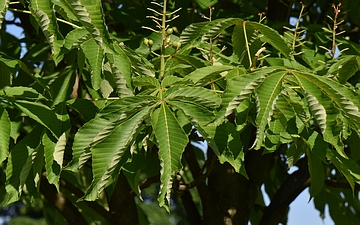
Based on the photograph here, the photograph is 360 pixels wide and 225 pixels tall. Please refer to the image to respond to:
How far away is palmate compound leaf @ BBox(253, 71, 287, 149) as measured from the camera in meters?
1.10

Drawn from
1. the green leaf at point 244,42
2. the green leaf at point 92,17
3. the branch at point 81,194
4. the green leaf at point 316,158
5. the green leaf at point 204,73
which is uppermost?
the green leaf at point 92,17

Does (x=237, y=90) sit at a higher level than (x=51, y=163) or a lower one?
higher

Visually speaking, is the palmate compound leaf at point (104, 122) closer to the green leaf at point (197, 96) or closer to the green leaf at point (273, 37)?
the green leaf at point (197, 96)

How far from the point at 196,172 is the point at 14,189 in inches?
38.0

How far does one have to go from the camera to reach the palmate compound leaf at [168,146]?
108cm

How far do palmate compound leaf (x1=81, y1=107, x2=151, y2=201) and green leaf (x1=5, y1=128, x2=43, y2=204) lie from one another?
11.6 inches

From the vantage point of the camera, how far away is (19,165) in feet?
4.49

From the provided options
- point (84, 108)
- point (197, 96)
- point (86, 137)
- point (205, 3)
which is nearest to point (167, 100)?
point (197, 96)

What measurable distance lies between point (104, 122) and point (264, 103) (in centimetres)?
28

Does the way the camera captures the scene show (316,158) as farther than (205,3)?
No

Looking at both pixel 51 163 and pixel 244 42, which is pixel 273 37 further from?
pixel 51 163

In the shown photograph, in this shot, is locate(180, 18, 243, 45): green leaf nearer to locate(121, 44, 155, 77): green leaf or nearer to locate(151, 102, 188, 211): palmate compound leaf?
locate(121, 44, 155, 77): green leaf

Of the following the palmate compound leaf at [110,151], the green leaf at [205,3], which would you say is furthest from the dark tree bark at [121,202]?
the palmate compound leaf at [110,151]

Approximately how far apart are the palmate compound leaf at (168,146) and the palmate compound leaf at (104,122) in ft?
0.14
